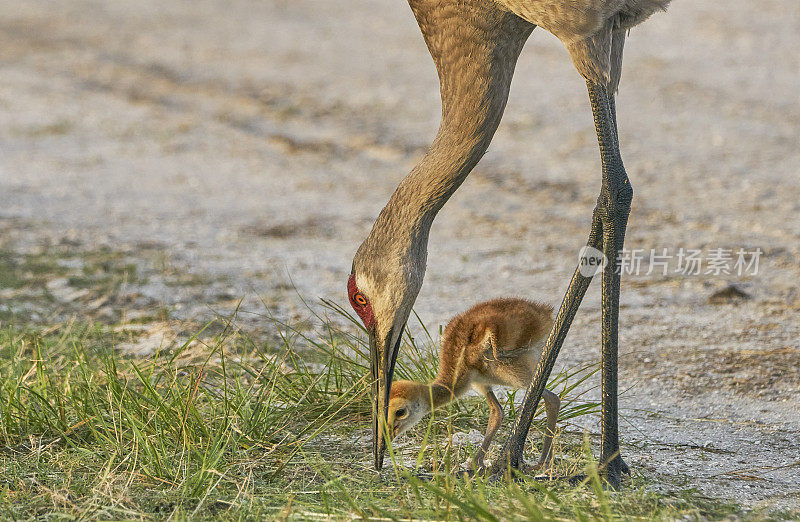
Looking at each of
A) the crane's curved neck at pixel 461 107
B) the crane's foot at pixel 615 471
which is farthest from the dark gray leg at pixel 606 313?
the crane's curved neck at pixel 461 107

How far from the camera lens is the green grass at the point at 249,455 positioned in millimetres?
3076

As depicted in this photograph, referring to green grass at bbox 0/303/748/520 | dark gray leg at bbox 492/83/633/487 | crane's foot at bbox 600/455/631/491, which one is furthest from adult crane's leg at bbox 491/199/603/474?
crane's foot at bbox 600/455/631/491

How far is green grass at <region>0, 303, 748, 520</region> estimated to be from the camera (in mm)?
3076

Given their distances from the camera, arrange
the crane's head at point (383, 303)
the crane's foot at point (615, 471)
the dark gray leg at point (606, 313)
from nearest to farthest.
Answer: the crane's foot at point (615, 471), the dark gray leg at point (606, 313), the crane's head at point (383, 303)

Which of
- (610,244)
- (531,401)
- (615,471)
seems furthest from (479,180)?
(615,471)

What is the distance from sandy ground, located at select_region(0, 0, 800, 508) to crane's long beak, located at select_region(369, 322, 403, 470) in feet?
3.08

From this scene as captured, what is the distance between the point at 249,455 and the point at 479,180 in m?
5.01

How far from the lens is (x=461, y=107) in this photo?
3811 mm

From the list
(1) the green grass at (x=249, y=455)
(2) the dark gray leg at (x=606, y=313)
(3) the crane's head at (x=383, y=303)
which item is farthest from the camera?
(3) the crane's head at (x=383, y=303)

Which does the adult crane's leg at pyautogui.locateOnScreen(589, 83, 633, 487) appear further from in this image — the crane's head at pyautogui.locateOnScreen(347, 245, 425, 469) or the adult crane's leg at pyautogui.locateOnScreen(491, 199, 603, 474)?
the crane's head at pyautogui.locateOnScreen(347, 245, 425, 469)

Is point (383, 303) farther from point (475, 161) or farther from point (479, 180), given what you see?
point (479, 180)

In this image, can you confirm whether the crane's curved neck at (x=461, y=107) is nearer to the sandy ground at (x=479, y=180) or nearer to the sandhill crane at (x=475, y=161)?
the sandhill crane at (x=475, y=161)

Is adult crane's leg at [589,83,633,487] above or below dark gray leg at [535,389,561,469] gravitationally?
above

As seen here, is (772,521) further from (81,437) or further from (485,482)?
(81,437)
